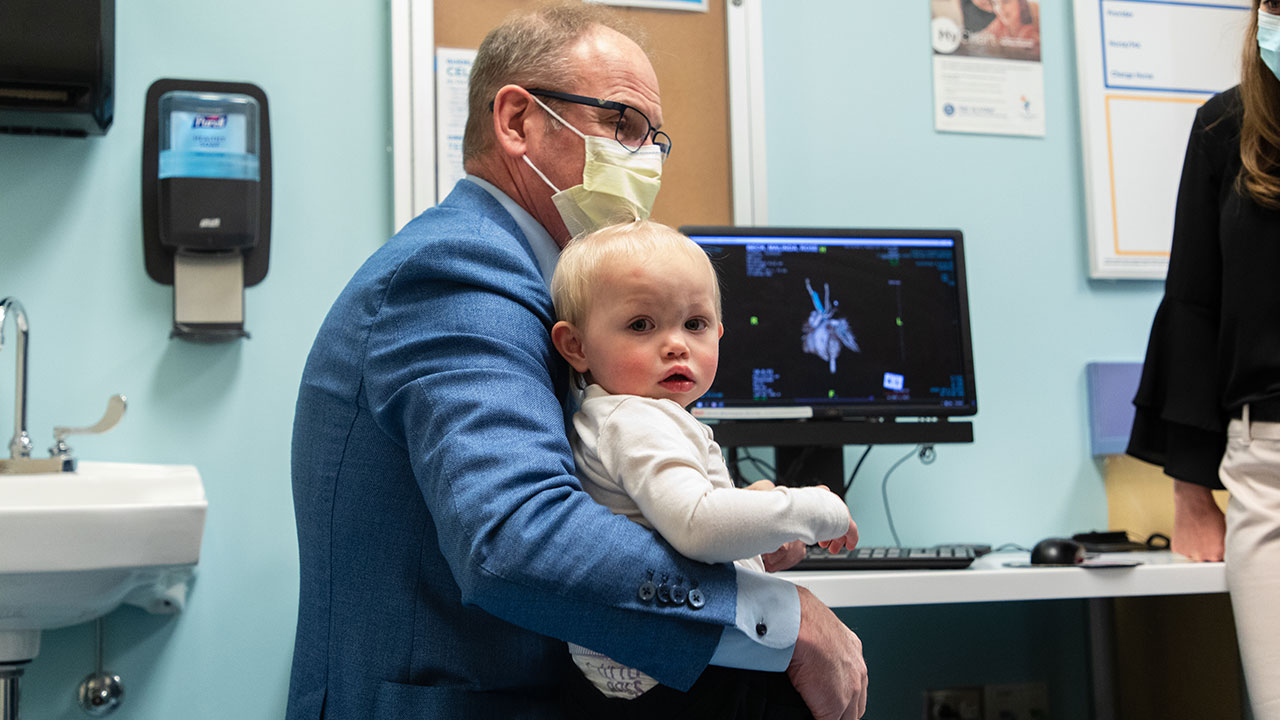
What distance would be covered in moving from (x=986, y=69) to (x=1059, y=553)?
1.18 metres

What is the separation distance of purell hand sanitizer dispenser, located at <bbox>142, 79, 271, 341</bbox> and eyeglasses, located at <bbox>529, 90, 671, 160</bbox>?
3.20 feet

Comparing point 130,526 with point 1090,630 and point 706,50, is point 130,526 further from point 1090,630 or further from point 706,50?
point 1090,630

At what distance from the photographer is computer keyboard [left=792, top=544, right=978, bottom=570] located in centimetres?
157

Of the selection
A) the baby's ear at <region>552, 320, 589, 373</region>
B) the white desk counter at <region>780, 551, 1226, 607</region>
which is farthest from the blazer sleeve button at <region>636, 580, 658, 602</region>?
the white desk counter at <region>780, 551, 1226, 607</region>

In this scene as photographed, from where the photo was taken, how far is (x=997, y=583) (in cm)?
154

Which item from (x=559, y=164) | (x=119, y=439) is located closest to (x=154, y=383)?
(x=119, y=439)

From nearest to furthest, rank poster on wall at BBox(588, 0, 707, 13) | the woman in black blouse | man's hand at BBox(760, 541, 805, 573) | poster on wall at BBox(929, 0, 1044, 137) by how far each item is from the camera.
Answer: man's hand at BBox(760, 541, 805, 573), the woman in black blouse, poster on wall at BBox(588, 0, 707, 13), poster on wall at BBox(929, 0, 1044, 137)

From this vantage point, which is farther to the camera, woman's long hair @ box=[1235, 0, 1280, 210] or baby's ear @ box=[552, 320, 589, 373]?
woman's long hair @ box=[1235, 0, 1280, 210]

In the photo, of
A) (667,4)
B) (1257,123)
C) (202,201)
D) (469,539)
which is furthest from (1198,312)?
(202,201)

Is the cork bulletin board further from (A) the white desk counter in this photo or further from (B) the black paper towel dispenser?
(A) the white desk counter

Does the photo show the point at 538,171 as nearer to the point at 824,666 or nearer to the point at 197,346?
the point at 824,666

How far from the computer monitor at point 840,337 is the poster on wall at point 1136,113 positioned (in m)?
0.53

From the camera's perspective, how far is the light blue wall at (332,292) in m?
1.90

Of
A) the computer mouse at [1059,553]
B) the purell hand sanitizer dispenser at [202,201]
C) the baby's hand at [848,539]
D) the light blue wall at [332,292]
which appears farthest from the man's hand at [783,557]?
the purell hand sanitizer dispenser at [202,201]
